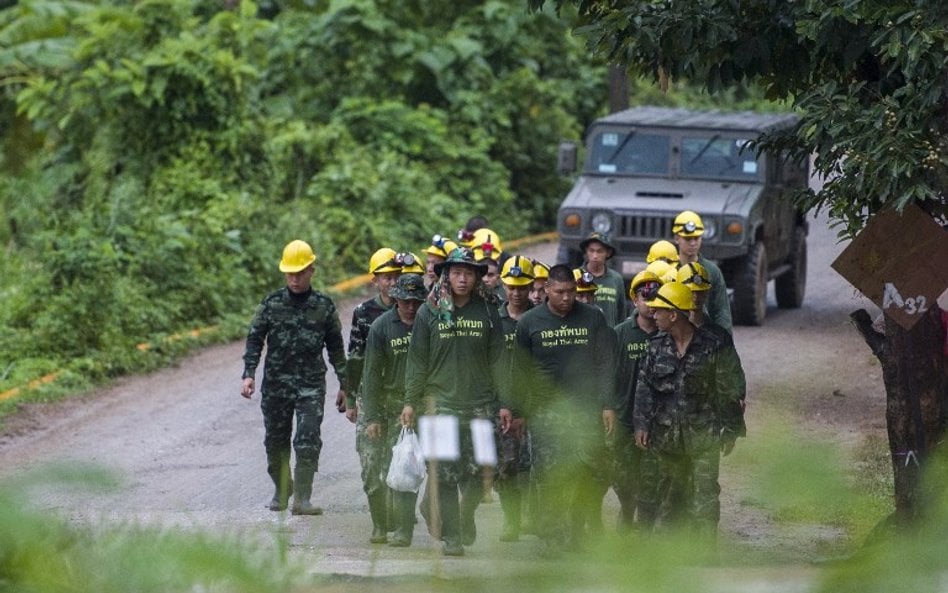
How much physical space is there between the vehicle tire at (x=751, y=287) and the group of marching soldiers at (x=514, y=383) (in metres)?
7.75

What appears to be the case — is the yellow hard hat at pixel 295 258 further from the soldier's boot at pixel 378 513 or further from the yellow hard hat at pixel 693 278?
the yellow hard hat at pixel 693 278

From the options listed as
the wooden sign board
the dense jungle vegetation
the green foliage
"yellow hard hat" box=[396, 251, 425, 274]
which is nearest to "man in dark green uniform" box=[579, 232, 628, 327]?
"yellow hard hat" box=[396, 251, 425, 274]

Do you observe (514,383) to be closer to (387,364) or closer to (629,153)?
(387,364)

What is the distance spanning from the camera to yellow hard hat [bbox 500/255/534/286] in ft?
32.4

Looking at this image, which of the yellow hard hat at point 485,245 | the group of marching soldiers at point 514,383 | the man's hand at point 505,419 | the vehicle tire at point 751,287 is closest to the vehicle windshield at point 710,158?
the vehicle tire at point 751,287

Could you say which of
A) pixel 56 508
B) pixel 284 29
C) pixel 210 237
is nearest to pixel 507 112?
pixel 284 29

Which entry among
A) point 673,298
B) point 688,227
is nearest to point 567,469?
point 673,298

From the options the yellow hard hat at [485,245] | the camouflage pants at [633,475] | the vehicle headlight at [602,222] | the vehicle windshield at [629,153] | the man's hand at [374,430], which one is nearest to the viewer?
the camouflage pants at [633,475]

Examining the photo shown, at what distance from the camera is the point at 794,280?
2025 centimetres

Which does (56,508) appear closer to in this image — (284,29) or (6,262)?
(6,262)

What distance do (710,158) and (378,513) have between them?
9584 millimetres

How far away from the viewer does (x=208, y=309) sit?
60.6 feet

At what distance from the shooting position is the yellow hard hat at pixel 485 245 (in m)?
11.3

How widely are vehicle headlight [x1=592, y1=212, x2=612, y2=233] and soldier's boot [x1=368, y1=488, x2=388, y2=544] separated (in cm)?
830
